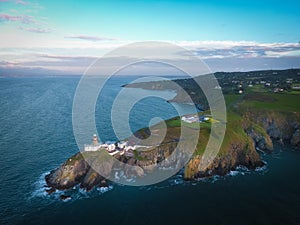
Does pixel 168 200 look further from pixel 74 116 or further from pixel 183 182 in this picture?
pixel 74 116

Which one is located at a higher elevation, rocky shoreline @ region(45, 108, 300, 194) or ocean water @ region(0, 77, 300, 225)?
rocky shoreline @ region(45, 108, 300, 194)

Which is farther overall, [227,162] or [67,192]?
[227,162]

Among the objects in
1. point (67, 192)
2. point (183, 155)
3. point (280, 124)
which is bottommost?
point (67, 192)

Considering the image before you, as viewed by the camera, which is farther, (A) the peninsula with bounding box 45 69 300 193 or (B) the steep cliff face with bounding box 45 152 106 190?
(A) the peninsula with bounding box 45 69 300 193

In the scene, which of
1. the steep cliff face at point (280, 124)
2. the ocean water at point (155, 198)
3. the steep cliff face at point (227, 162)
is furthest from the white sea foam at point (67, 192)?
the steep cliff face at point (280, 124)

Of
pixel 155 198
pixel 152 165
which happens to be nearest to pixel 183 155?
pixel 152 165

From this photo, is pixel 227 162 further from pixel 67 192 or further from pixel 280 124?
pixel 280 124

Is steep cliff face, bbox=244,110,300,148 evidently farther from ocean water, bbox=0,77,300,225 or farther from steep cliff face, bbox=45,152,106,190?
steep cliff face, bbox=45,152,106,190

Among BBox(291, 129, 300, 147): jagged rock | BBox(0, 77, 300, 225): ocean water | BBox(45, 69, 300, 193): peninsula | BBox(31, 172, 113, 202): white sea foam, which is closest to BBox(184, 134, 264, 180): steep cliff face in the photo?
BBox(45, 69, 300, 193): peninsula

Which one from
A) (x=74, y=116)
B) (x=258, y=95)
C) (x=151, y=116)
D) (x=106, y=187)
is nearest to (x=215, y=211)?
(x=106, y=187)

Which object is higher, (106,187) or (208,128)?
(208,128)

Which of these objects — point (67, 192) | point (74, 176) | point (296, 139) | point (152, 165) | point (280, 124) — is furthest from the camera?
point (280, 124)
